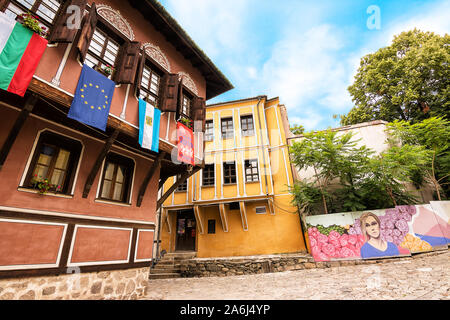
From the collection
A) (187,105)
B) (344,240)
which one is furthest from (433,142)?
(187,105)

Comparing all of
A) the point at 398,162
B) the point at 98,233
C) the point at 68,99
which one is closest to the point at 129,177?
the point at 98,233

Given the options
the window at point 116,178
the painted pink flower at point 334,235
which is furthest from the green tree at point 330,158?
the window at point 116,178

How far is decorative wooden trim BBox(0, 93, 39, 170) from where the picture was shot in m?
3.76

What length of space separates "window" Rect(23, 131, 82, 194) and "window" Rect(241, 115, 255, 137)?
10168 millimetres

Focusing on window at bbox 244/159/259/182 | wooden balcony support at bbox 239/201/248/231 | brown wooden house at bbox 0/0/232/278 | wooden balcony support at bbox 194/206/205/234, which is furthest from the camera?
window at bbox 244/159/259/182

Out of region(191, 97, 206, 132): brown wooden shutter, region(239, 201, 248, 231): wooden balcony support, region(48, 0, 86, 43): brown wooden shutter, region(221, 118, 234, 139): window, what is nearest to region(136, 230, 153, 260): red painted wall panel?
region(191, 97, 206, 132): brown wooden shutter

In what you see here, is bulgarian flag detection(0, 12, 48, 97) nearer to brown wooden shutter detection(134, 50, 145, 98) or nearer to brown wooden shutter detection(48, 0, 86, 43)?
brown wooden shutter detection(48, 0, 86, 43)

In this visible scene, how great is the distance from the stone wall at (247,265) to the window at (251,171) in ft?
14.8

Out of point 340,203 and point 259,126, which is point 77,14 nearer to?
point 259,126

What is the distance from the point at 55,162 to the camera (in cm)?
485

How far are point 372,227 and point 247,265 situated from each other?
613 centimetres

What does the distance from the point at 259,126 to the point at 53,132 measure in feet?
36.4

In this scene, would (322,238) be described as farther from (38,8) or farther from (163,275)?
(38,8)

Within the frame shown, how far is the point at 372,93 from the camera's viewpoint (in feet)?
53.5
